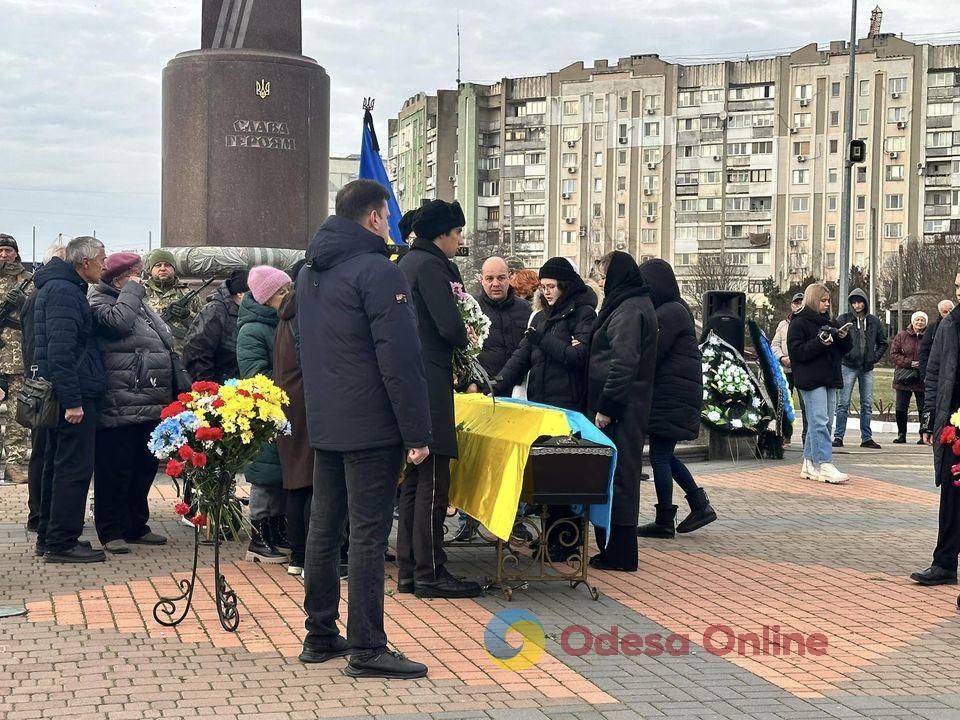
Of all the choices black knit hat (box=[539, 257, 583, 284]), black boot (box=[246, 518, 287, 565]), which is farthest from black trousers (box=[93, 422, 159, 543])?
black knit hat (box=[539, 257, 583, 284])

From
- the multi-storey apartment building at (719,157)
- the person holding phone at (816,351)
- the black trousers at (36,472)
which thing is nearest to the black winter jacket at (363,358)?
the black trousers at (36,472)

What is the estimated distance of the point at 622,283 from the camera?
8.66 m

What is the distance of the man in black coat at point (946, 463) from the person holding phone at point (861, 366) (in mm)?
8828

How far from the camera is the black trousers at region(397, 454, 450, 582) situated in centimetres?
759

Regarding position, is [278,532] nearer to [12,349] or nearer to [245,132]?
[12,349]

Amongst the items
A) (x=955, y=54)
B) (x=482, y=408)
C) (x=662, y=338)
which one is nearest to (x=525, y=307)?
(x=662, y=338)

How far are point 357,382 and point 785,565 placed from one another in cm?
420

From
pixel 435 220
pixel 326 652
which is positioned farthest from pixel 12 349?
pixel 326 652

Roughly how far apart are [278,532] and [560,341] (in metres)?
2.25

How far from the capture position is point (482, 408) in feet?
27.6

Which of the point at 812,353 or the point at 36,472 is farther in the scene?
the point at 812,353

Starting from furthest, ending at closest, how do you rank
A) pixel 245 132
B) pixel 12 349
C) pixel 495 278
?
pixel 245 132, pixel 12 349, pixel 495 278

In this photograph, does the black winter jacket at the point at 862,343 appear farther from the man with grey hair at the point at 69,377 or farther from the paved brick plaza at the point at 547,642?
the man with grey hair at the point at 69,377

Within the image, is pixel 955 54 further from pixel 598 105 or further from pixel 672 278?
pixel 672 278
